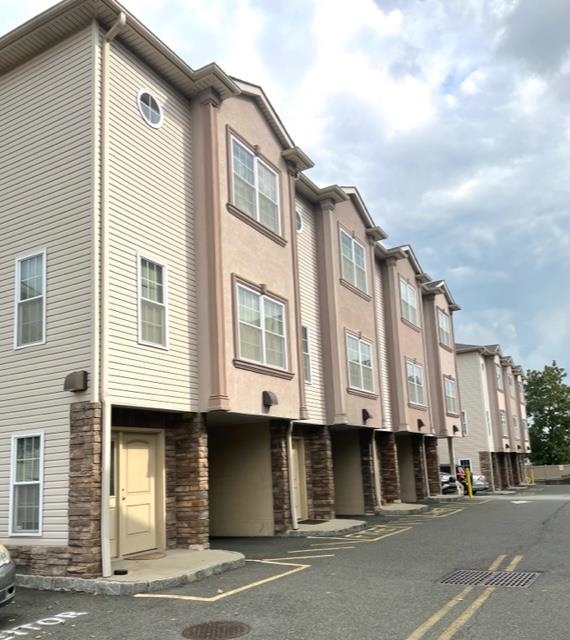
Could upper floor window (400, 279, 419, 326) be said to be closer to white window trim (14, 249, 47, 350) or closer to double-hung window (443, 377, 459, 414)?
double-hung window (443, 377, 459, 414)

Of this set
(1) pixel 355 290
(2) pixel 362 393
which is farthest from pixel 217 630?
(1) pixel 355 290

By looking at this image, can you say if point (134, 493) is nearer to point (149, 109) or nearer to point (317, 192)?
point (149, 109)

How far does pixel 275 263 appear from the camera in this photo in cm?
1541

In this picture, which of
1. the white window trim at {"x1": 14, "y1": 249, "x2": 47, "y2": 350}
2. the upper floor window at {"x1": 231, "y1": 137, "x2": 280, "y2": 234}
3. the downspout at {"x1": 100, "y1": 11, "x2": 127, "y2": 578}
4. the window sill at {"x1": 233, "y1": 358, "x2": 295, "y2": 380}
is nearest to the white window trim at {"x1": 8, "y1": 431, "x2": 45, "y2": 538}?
the downspout at {"x1": 100, "y1": 11, "x2": 127, "y2": 578}

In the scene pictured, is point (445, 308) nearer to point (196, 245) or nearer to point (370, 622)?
point (196, 245)

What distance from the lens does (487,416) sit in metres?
40.8

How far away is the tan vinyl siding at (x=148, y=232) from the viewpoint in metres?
10.8

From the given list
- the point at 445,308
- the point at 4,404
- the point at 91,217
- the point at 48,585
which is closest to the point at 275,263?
the point at 91,217

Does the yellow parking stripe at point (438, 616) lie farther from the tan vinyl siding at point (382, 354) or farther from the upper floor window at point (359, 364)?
the tan vinyl siding at point (382, 354)

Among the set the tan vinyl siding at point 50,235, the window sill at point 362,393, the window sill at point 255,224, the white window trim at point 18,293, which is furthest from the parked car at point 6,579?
the window sill at point 362,393

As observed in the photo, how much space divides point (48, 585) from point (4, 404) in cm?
319

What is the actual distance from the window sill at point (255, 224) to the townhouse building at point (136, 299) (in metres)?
0.04

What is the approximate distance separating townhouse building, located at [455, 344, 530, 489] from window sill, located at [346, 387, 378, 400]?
18.8m

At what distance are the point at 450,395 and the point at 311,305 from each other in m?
14.2
